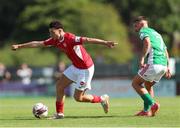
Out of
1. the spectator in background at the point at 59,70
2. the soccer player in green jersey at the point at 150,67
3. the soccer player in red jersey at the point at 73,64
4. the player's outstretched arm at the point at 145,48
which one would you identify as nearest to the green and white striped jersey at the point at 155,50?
the soccer player in green jersey at the point at 150,67

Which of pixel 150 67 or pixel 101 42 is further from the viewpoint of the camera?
pixel 150 67

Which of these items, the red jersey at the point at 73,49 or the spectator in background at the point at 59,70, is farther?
the spectator in background at the point at 59,70

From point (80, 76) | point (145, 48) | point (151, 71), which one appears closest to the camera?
point (145, 48)

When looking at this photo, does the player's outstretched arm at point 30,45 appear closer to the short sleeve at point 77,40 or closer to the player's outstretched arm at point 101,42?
the short sleeve at point 77,40

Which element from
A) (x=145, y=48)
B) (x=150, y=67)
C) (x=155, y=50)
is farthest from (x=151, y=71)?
(x=145, y=48)

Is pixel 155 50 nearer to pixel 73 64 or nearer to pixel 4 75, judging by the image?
pixel 73 64

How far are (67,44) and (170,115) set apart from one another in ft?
9.93

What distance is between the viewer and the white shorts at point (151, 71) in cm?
1727

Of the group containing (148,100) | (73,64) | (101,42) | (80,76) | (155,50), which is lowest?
(148,100)

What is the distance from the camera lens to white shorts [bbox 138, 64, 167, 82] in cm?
1727

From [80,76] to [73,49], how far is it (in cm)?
65

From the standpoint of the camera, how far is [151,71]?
17266 mm

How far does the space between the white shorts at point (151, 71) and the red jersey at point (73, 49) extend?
1.25 m

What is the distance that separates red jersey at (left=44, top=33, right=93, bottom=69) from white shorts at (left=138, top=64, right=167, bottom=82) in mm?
1248
